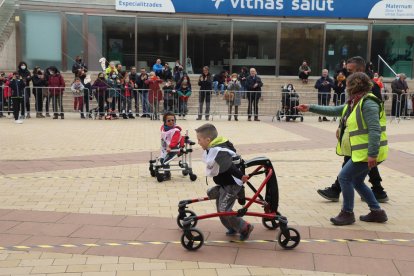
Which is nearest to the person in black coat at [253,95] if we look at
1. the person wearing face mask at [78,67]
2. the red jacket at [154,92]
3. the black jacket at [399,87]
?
the red jacket at [154,92]

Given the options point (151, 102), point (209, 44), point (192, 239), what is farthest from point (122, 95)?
point (192, 239)

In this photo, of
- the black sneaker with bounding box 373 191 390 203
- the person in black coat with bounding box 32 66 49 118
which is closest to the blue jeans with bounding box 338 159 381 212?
the black sneaker with bounding box 373 191 390 203

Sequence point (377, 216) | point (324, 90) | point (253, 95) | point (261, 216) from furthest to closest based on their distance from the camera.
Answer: point (324, 90)
point (253, 95)
point (377, 216)
point (261, 216)

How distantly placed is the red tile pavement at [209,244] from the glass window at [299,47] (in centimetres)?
1994

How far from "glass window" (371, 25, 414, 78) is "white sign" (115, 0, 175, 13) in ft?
32.8

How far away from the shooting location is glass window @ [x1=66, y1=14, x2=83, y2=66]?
22609 millimetres

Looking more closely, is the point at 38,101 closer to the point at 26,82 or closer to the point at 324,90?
the point at 26,82

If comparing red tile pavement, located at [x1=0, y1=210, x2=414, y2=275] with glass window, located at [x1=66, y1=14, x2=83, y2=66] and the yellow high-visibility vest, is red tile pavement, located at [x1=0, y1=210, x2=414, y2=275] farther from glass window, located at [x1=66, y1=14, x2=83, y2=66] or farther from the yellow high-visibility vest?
glass window, located at [x1=66, y1=14, x2=83, y2=66]

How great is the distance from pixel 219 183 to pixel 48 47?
19738mm

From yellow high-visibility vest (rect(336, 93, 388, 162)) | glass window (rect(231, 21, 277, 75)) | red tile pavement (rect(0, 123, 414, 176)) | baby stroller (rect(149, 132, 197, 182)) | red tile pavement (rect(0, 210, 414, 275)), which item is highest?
glass window (rect(231, 21, 277, 75))

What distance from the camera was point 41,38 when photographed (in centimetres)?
2258

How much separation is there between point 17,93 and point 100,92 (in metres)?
2.64

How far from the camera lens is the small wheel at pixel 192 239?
4.45 metres

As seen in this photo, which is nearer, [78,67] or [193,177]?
[193,177]
